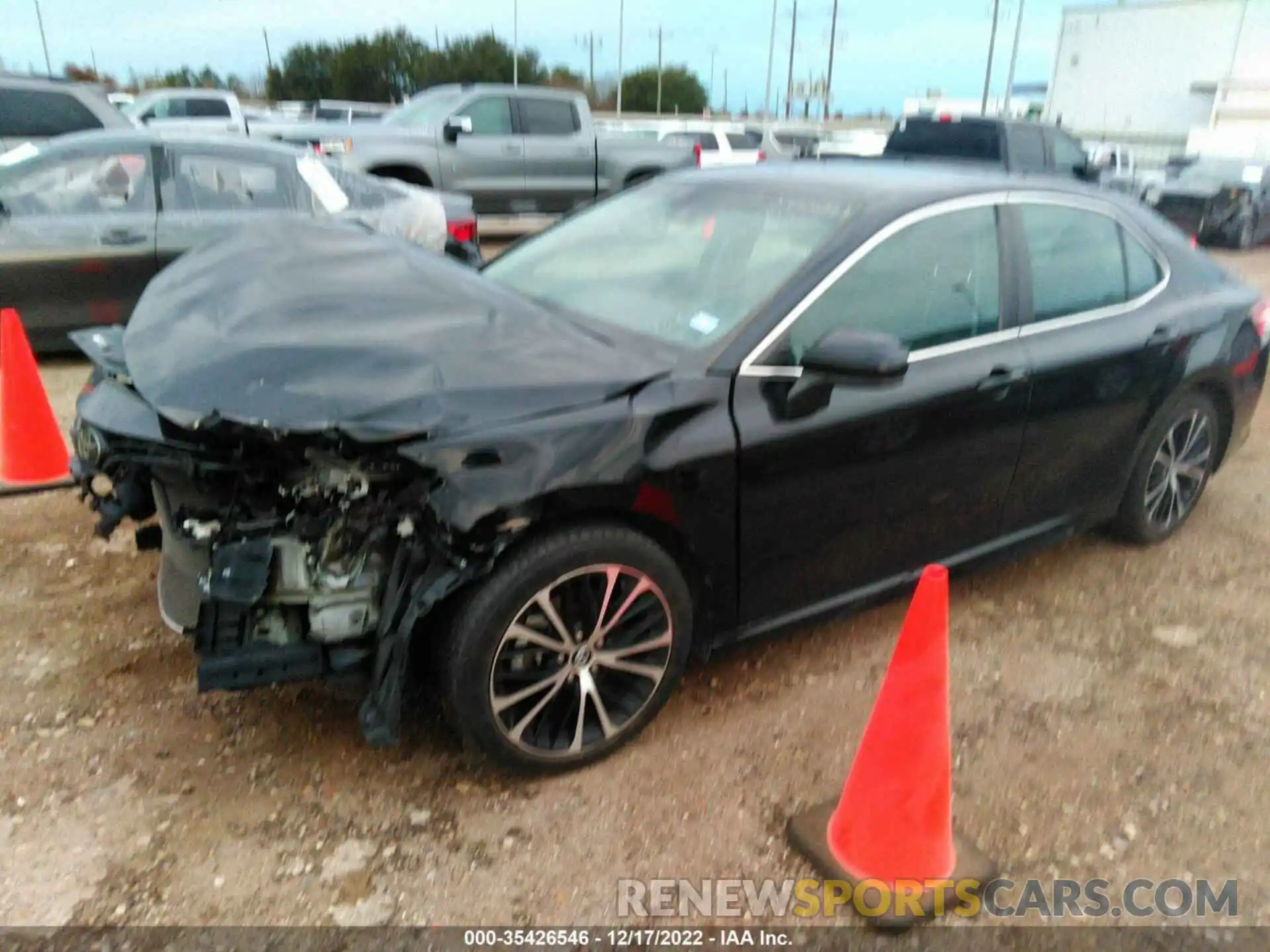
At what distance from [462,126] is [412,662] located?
1034 cm

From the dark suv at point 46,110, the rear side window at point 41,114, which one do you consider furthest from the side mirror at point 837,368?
the rear side window at point 41,114

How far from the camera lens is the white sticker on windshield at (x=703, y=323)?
291cm

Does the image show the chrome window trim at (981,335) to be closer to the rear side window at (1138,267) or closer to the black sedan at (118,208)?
the rear side window at (1138,267)

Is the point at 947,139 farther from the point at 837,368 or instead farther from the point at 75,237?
the point at 837,368

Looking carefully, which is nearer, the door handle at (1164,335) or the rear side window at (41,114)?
the door handle at (1164,335)

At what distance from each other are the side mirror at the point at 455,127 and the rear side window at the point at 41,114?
4.07 m

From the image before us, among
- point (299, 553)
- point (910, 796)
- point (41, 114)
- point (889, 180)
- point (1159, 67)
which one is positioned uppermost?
point (1159, 67)

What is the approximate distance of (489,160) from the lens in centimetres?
1202

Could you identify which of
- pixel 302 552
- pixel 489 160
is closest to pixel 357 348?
pixel 302 552

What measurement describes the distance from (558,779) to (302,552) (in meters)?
1.00

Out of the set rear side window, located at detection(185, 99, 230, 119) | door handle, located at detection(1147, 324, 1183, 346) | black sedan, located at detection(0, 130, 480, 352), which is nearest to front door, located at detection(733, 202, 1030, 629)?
door handle, located at detection(1147, 324, 1183, 346)

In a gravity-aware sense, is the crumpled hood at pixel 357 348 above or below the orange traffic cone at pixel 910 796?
above

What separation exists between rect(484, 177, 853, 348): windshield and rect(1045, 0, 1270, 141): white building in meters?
31.9

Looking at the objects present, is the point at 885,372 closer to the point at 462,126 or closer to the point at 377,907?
the point at 377,907
